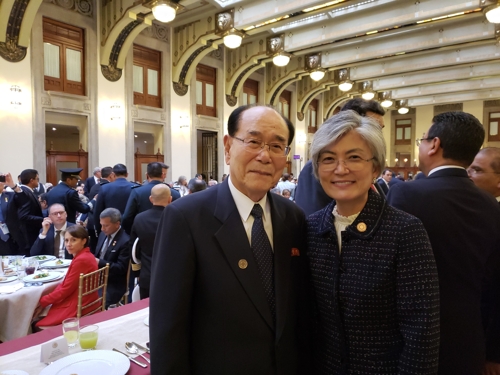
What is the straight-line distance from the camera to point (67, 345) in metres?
1.66

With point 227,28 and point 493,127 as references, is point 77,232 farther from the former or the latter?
point 493,127

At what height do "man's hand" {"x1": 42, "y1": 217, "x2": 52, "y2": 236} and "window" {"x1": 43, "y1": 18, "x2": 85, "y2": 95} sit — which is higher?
"window" {"x1": 43, "y1": 18, "x2": 85, "y2": 95}

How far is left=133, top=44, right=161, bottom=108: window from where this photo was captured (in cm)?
991

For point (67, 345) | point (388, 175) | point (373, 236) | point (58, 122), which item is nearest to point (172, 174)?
point (58, 122)

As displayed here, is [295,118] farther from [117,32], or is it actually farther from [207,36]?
[117,32]

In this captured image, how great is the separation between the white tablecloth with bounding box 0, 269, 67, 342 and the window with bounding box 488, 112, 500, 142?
23.2 meters

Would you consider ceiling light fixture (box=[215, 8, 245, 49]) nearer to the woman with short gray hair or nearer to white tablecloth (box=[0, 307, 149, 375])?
white tablecloth (box=[0, 307, 149, 375])

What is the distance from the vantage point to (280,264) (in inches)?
45.9

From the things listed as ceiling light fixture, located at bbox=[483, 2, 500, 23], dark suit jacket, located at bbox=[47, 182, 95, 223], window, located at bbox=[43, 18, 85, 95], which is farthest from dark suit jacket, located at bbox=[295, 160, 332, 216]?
window, located at bbox=[43, 18, 85, 95]

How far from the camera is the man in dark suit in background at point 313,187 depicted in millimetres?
1682

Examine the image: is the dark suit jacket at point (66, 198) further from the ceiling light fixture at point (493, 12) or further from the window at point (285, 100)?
the window at point (285, 100)

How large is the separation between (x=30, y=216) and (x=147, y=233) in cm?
235

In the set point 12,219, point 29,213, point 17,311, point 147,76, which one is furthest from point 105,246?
point 147,76

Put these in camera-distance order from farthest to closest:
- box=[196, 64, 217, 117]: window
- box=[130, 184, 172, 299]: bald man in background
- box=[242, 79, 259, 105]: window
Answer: box=[242, 79, 259, 105]: window → box=[196, 64, 217, 117]: window → box=[130, 184, 172, 299]: bald man in background
